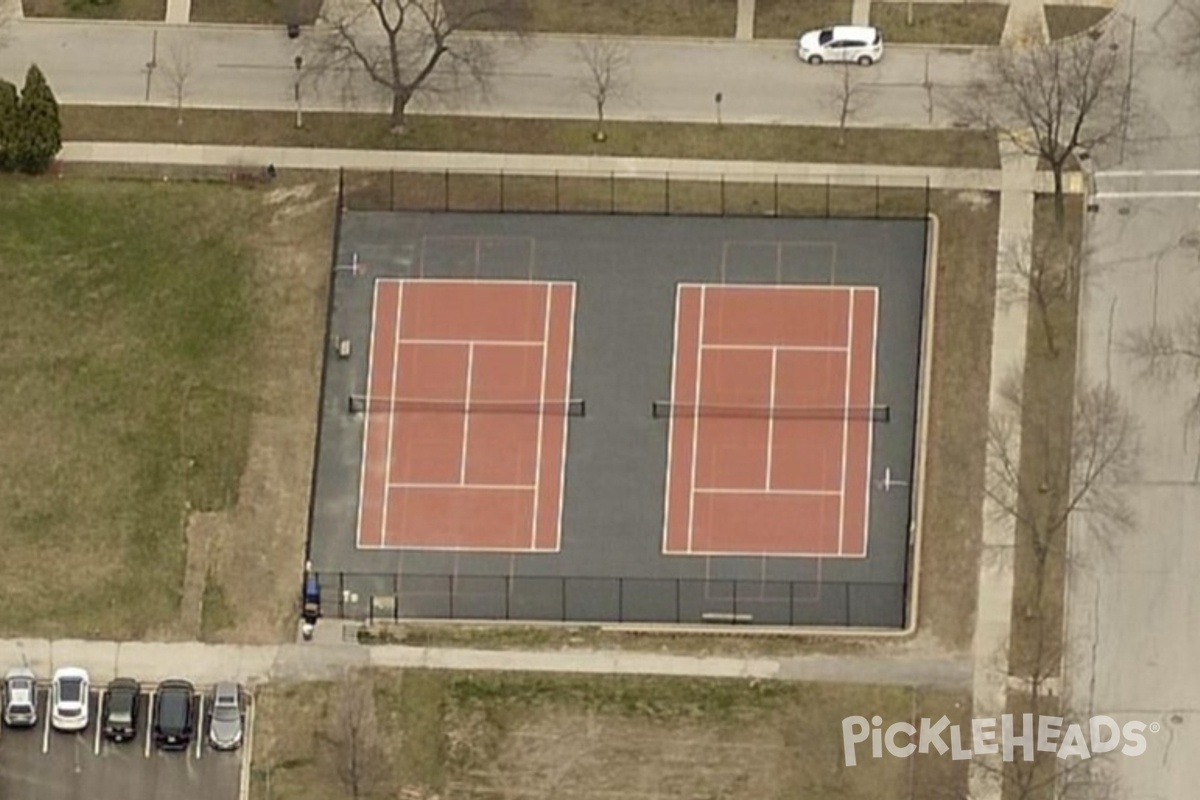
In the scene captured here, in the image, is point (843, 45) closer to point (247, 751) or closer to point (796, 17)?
point (796, 17)

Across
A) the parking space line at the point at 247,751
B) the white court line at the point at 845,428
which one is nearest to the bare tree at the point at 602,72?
the white court line at the point at 845,428

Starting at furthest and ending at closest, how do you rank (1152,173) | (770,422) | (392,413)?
(1152,173)
(392,413)
(770,422)

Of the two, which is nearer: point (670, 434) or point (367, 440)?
point (670, 434)

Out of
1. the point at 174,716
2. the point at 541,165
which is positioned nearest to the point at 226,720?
the point at 174,716

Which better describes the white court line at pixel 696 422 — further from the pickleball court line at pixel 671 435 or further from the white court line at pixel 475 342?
the white court line at pixel 475 342

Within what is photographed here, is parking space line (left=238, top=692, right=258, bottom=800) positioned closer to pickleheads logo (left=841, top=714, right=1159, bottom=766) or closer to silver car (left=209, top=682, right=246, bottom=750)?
silver car (left=209, top=682, right=246, bottom=750)

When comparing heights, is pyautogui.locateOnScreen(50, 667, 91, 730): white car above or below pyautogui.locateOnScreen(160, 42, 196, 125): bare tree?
below

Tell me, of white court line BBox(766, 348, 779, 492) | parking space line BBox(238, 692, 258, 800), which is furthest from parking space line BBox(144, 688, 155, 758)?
white court line BBox(766, 348, 779, 492)
